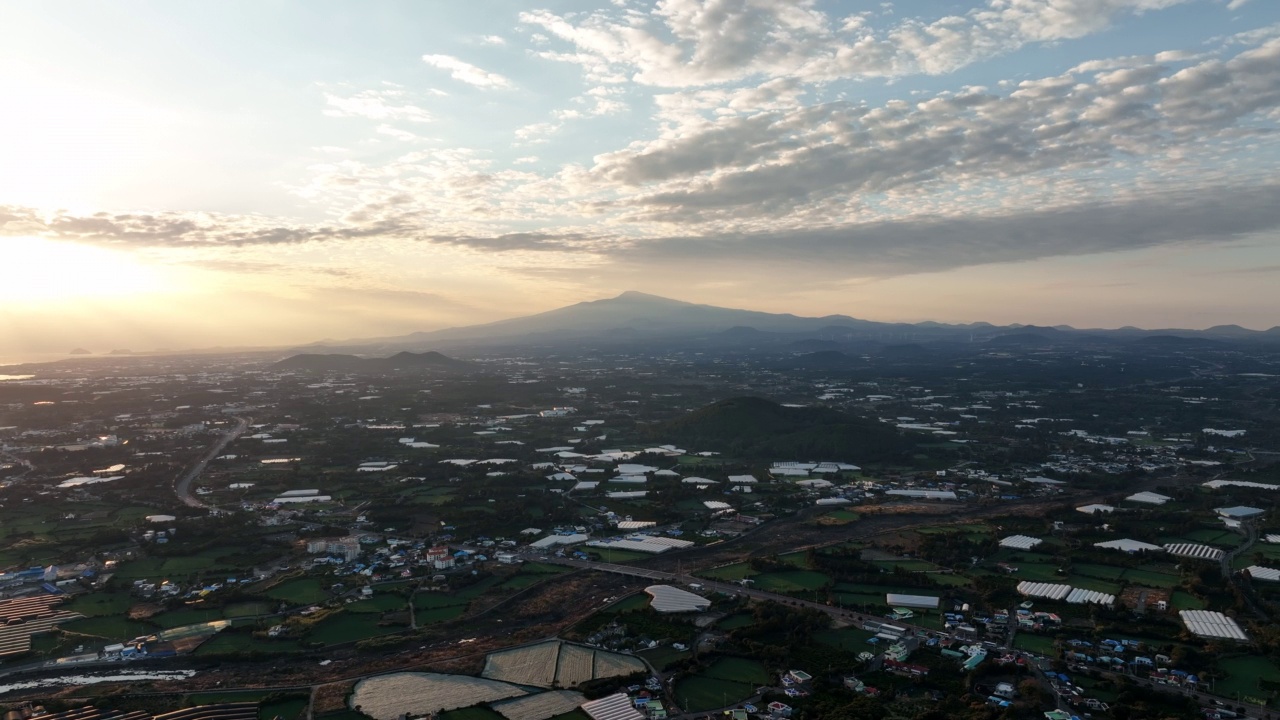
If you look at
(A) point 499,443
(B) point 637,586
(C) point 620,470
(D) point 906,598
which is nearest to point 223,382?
(A) point 499,443

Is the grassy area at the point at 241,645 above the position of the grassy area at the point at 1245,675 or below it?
below

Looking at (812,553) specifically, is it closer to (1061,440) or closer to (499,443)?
(499,443)

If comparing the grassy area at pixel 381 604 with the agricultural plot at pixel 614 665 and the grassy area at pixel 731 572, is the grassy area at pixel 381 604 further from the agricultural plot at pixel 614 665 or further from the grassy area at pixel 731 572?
the grassy area at pixel 731 572

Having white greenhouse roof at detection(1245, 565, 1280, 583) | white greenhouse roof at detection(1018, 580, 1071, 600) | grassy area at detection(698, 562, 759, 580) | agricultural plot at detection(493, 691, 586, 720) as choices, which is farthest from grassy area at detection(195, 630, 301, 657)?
white greenhouse roof at detection(1245, 565, 1280, 583)

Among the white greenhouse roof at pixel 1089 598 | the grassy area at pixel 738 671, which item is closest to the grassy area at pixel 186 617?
the grassy area at pixel 738 671

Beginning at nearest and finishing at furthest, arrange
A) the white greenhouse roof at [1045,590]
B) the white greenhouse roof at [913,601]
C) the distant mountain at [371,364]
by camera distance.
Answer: the white greenhouse roof at [913,601]
the white greenhouse roof at [1045,590]
the distant mountain at [371,364]

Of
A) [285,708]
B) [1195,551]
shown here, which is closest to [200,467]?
[285,708]
